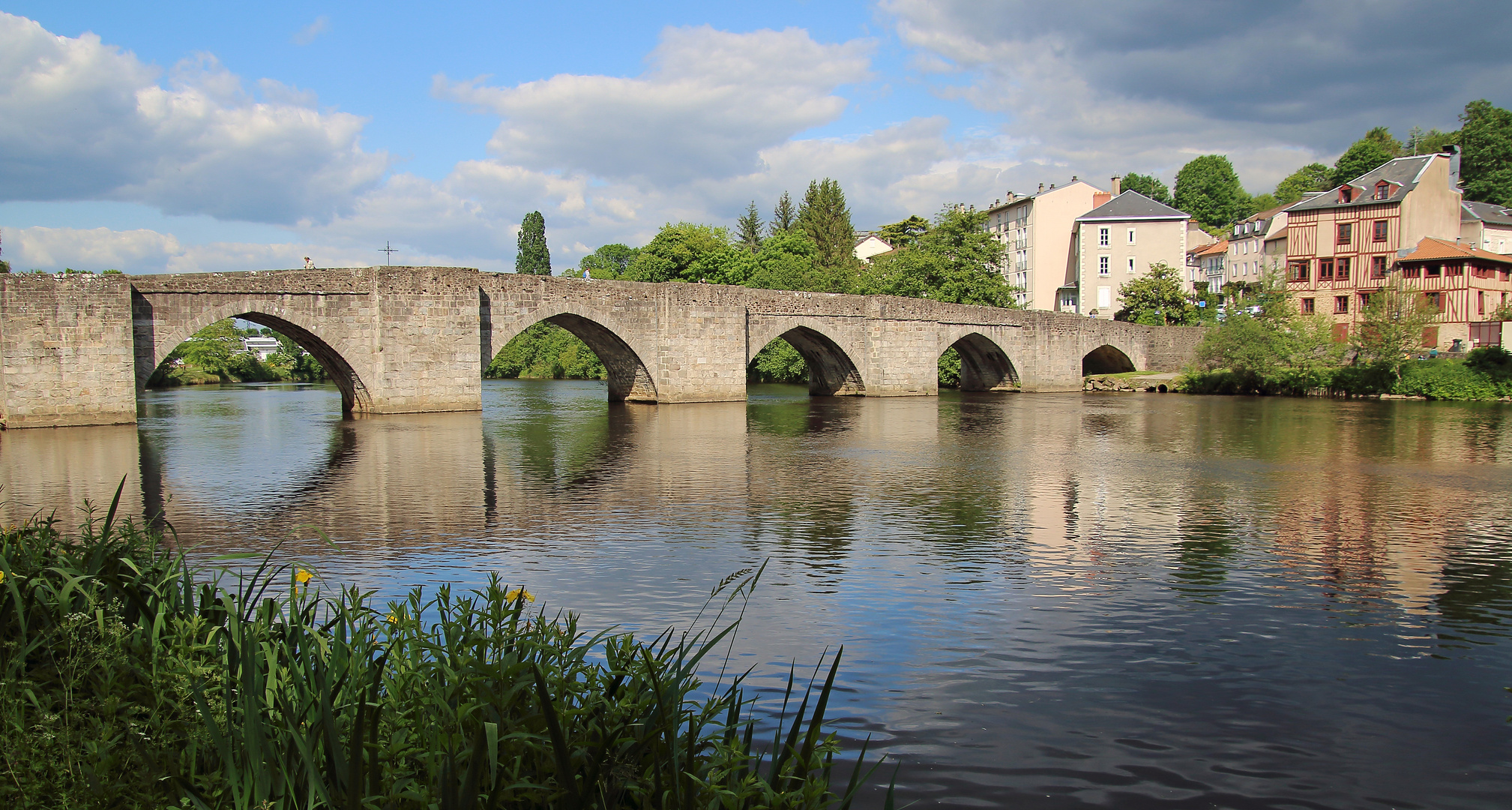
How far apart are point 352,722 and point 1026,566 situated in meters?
6.25

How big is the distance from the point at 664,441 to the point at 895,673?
48.8 feet

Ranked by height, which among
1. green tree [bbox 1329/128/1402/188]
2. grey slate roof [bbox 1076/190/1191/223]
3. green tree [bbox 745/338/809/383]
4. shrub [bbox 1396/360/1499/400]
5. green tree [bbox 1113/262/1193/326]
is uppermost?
green tree [bbox 1329/128/1402/188]

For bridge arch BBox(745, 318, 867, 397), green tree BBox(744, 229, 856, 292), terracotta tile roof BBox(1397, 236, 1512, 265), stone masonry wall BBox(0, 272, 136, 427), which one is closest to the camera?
stone masonry wall BBox(0, 272, 136, 427)

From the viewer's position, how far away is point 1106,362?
55.5 m

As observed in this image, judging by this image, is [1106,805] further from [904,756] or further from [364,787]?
[364,787]

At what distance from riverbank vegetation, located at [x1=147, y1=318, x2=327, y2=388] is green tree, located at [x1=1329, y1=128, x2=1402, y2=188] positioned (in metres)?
69.0

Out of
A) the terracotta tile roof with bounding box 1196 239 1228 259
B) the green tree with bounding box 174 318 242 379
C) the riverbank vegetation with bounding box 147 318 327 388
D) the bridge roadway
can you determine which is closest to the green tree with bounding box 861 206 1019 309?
the bridge roadway

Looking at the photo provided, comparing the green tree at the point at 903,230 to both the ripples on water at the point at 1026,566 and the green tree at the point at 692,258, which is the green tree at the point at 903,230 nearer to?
the green tree at the point at 692,258

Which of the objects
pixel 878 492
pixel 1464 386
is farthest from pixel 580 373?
pixel 878 492

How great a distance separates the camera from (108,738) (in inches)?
135

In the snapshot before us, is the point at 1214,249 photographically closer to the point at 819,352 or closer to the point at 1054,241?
the point at 1054,241

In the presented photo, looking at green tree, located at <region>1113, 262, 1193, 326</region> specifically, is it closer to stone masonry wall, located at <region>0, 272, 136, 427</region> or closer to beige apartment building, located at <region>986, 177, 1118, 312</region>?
beige apartment building, located at <region>986, 177, 1118, 312</region>

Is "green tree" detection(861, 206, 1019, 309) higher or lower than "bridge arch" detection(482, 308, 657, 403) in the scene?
higher

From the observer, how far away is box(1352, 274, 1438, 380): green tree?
37.1 metres
